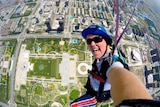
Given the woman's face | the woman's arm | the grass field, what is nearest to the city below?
the grass field

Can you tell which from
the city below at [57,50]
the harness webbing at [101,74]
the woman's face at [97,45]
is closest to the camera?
the woman's face at [97,45]

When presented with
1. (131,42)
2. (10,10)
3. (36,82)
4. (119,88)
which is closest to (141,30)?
(131,42)

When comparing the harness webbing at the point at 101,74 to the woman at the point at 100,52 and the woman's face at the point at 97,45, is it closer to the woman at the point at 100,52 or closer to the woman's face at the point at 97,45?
the woman at the point at 100,52

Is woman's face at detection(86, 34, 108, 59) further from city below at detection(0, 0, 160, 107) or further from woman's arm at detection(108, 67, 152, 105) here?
city below at detection(0, 0, 160, 107)

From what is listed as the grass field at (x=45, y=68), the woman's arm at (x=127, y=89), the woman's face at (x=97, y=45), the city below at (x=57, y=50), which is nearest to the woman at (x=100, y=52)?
the woman's face at (x=97, y=45)

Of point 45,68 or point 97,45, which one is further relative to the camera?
point 45,68

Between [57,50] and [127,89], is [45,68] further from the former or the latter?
[127,89]

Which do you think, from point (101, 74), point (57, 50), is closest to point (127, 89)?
point (101, 74)
